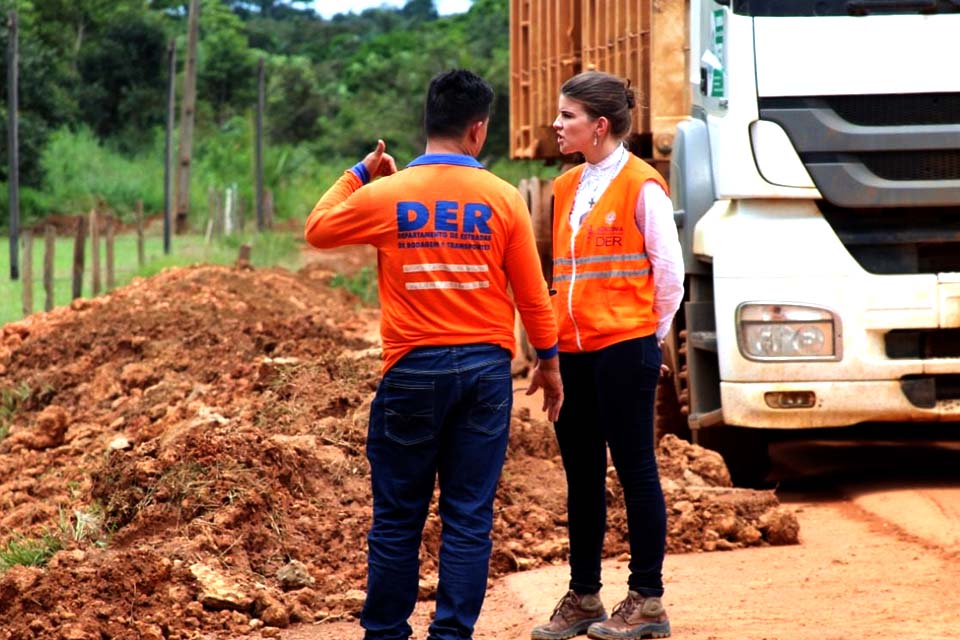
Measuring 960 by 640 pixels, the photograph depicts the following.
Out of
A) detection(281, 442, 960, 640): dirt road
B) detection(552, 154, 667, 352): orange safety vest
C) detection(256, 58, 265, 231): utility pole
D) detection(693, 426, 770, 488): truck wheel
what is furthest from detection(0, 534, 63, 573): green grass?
detection(256, 58, 265, 231): utility pole

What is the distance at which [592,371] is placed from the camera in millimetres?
5602

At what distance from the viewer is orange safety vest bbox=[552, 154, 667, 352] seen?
18.2 feet

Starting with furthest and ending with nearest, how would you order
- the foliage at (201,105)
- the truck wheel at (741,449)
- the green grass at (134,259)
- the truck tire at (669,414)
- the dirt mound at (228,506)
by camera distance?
the foliage at (201,105), the green grass at (134,259), the truck tire at (669,414), the truck wheel at (741,449), the dirt mound at (228,506)

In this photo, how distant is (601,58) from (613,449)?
6397 millimetres

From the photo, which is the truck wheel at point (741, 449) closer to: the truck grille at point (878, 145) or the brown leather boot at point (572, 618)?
the truck grille at point (878, 145)

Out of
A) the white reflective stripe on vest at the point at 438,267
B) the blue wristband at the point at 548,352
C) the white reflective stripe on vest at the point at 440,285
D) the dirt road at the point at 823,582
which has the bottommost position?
the dirt road at the point at 823,582

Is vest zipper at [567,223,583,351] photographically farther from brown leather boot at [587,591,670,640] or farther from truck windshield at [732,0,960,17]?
truck windshield at [732,0,960,17]

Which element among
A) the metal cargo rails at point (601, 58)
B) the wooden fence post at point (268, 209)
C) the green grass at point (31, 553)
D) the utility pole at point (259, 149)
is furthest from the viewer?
the wooden fence post at point (268, 209)

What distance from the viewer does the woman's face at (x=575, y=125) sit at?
18.3 feet

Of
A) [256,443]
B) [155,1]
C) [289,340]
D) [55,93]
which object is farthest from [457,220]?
[155,1]

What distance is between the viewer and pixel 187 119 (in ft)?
118

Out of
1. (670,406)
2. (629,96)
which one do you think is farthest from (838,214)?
(629,96)

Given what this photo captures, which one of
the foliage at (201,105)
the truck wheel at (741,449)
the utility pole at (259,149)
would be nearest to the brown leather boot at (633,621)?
the truck wheel at (741,449)

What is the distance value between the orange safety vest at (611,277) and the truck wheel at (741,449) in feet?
11.4
